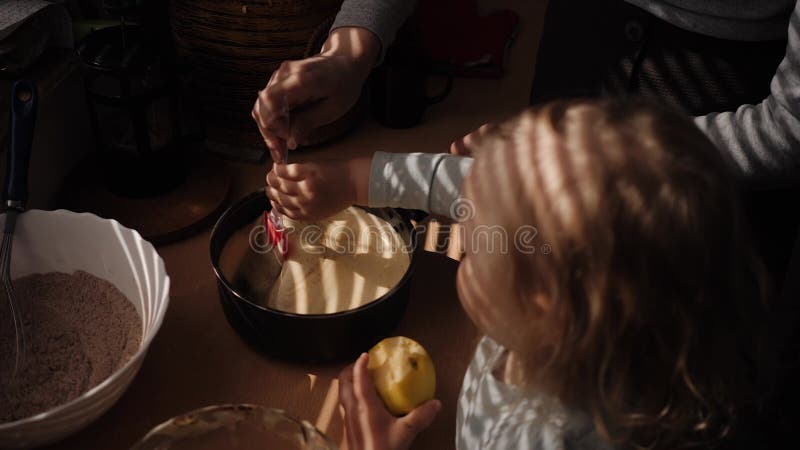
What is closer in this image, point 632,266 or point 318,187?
point 632,266

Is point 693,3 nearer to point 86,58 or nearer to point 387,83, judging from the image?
point 387,83

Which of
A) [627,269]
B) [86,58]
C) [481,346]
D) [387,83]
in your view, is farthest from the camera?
[387,83]

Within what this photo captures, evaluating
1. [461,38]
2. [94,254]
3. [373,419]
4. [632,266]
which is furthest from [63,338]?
[461,38]

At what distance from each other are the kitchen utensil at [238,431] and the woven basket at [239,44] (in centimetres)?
54

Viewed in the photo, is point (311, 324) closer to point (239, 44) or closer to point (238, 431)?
point (238, 431)

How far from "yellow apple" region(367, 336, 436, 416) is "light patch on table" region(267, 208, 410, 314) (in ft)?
0.31

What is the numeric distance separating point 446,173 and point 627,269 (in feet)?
0.97

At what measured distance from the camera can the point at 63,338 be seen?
0.79m

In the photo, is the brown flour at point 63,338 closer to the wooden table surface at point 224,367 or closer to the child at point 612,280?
the wooden table surface at point 224,367

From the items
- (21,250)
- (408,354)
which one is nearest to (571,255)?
(408,354)

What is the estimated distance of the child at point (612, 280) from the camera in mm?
527

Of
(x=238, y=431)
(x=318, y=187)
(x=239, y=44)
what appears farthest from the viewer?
(x=239, y=44)

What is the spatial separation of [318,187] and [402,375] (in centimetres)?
22

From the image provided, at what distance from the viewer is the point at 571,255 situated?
547mm
